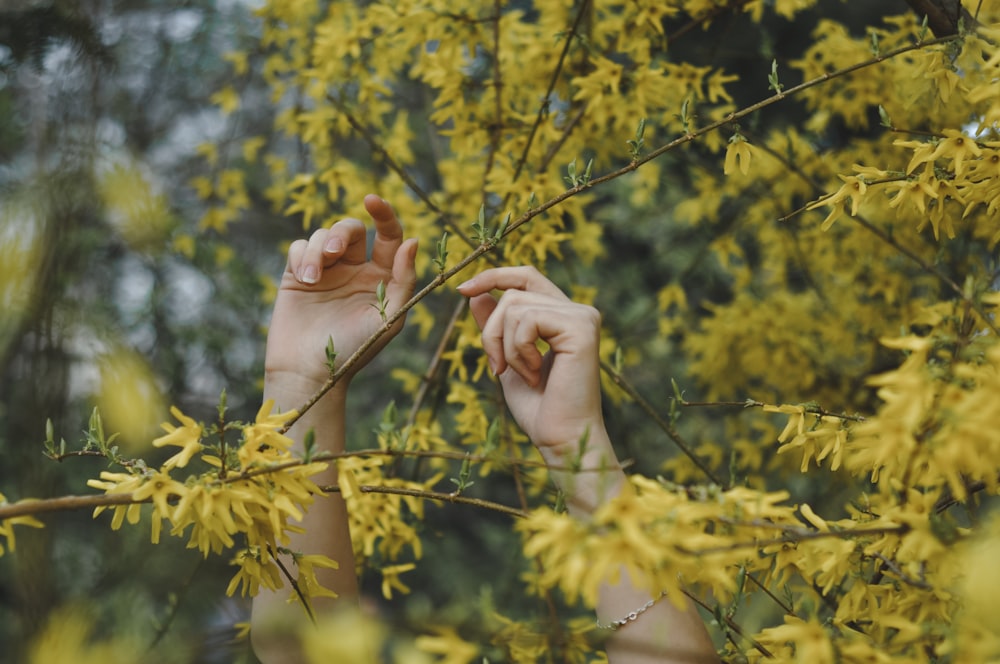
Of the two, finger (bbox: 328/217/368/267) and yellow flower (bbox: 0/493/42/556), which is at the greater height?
finger (bbox: 328/217/368/267)

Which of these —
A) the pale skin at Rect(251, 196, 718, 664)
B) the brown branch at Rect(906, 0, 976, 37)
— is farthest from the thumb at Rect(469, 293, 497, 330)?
the brown branch at Rect(906, 0, 976, 37)

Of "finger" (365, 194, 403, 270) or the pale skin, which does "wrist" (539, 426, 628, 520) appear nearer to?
the pale skin

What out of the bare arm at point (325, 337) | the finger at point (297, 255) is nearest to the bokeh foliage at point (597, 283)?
the bare arm at point (325, 337)

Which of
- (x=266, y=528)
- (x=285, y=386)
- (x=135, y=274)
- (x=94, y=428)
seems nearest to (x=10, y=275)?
(x=94, y=428)

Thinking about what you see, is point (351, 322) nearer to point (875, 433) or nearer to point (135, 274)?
point (875, 433)

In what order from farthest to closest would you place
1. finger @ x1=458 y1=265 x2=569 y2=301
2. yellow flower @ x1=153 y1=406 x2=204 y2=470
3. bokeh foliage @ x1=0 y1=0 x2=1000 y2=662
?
finger @ x1=458 y1=265 x2=569 y2=301 → yellow flower @ x1=153 y1=406 x2=204 y2=470 → bokeh foliage @ x1=0 y1=0 x2=1000 y2=662

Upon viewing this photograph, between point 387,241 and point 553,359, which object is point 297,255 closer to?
point 387,241

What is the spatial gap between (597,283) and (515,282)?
3203 millimetres

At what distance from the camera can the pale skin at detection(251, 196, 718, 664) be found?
102 centimetres

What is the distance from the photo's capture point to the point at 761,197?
268cm

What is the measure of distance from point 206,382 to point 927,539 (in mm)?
3540

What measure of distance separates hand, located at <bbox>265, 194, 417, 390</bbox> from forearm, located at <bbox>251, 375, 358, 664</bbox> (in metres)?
0.03

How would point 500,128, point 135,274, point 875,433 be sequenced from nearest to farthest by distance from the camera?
point 875,433, point 500,128, point 135,274

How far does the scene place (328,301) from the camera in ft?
4.48
